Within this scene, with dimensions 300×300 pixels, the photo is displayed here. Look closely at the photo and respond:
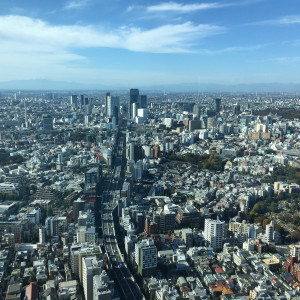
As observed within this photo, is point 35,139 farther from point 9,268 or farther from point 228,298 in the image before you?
point 228,298

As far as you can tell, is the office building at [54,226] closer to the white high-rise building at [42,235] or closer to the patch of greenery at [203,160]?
the white high-rise building at [42,235]

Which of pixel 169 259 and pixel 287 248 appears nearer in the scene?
pixel 169 259

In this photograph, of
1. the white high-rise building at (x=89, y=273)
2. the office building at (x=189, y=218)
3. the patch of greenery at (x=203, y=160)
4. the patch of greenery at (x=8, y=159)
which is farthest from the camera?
the patch of greenery at (x=203, y=160)

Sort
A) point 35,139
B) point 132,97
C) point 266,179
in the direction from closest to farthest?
point 266,179 < point 35,139 < point 132,97

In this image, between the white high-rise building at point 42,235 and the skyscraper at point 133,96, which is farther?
the skyscraper at point 133,96

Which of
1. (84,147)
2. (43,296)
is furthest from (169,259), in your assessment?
(84,147)

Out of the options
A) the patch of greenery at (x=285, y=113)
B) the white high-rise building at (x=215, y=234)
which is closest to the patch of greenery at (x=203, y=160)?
the white high-rise building at (x=215, y=234)
